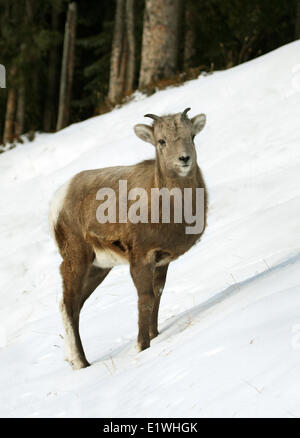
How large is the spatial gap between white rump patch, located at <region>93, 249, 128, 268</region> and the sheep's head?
0.89 m

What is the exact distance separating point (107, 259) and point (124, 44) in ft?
45.2

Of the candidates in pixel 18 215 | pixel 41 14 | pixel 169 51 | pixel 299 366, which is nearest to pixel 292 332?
pixel 299 366

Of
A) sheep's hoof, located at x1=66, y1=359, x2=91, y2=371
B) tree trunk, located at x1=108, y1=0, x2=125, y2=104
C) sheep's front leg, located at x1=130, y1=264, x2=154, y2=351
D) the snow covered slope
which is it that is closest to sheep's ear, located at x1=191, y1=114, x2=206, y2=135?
sheep's front leg, located at x1=130, y1=264, x2=154, y2=351

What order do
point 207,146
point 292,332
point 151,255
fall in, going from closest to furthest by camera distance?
point 292,332 → point 151,255 → point 207,146

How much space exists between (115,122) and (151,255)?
8919 millimetres

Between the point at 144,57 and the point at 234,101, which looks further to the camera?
the point at 144,57

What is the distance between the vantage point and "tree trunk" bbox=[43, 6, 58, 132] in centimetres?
2352

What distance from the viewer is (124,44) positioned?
18844 mm

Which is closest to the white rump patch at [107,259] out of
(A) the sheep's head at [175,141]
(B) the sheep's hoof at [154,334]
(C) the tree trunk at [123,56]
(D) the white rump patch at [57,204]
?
(D) the white rump patch at [57,204]

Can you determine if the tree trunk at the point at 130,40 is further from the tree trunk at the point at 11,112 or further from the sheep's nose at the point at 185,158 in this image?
the sheep's nose at the point at 185,158

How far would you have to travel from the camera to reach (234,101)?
12.4 meters

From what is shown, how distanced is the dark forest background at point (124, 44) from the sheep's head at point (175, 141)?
906 centimetres

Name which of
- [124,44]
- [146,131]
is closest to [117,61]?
[124,44]
